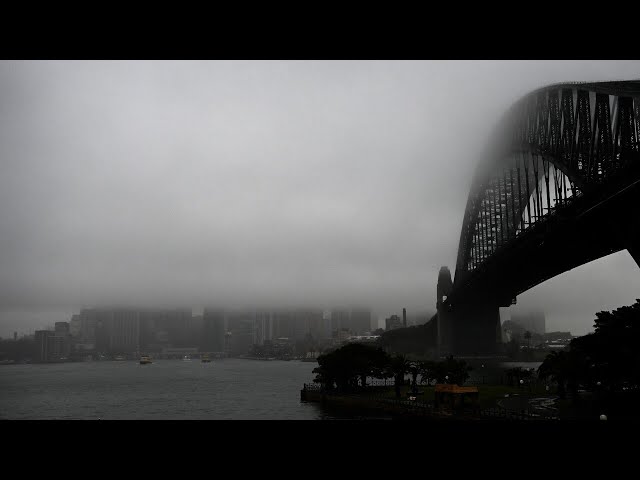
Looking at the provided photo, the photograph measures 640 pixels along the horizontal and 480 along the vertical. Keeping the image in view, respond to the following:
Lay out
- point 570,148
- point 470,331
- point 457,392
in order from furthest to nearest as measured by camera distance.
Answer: point 470,331 < point 570,148 < point 457,392

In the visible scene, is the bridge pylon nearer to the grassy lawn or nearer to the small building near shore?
the grassy lawn

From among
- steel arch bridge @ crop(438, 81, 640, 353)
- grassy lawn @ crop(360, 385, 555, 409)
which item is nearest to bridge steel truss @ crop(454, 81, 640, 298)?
steel arch bridge @ crop(438, 81, 640, 353)

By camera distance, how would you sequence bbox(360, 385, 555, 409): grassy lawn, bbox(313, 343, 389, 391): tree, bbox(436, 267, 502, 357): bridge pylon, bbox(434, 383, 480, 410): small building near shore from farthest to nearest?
1. bbox(436, 267, 502, 357): bridge pylon
2. bbox(313, 343, 389, 391): tree
3. bbox(360, 385, 555, 409): grassy lawn
4. bbox(434, 383, 480, 410): small building near shore

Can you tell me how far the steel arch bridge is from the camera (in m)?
46.9

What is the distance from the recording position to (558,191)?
2379 inches

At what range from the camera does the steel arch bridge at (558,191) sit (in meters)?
46.9

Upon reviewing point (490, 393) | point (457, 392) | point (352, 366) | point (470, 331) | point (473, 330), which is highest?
point (473, 330)

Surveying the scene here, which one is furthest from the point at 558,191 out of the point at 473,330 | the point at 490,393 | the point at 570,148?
the point at 473,330

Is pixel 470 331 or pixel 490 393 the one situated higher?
pixel 470 331

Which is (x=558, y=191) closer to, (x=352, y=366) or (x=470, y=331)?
(x=352, y=366)

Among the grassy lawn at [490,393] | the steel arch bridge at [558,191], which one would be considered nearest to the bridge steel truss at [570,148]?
the steel arch bridge at [558,191]

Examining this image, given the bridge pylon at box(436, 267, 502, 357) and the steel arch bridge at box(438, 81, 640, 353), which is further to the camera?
the bridge pylon at box(436, 267, 502, 357)
